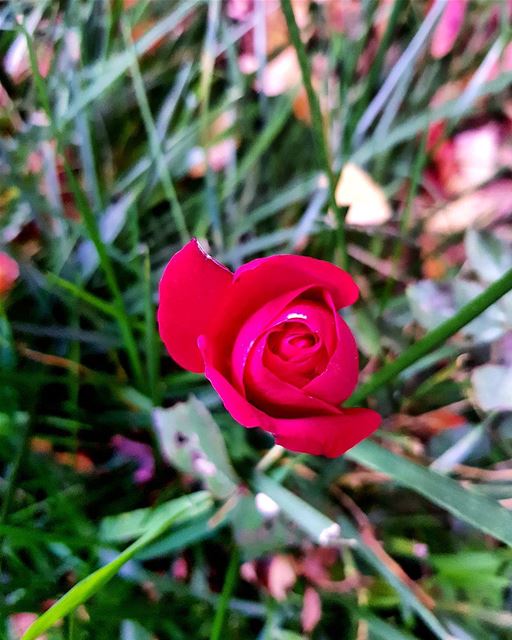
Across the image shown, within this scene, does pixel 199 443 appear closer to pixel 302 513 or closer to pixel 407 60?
pixel 302 513

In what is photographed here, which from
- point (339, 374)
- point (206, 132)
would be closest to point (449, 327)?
point (339, 374)

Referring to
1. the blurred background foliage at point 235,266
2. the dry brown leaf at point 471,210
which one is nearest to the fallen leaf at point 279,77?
the blurred background foliage at point 235,266

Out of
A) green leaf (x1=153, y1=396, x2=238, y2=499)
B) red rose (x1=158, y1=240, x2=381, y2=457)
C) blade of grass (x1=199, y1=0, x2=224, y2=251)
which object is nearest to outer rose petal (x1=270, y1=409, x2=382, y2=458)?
red rose (x1=158, y1=240, x2=381, y2=457)

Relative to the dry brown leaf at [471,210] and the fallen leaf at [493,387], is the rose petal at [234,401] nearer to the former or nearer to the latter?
the fallen leaf at [493,387]

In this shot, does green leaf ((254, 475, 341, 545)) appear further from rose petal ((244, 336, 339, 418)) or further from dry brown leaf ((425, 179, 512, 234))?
dry brown leaf ((425, 179, 512, 234))

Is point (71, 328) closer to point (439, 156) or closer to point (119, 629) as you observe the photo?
point (119, 629)

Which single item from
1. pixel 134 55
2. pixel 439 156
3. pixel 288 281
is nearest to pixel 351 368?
pixel 288 281

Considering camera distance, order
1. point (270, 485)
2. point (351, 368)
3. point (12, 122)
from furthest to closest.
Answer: point (12, 122)
point (270, 485)
point (351, 368)
